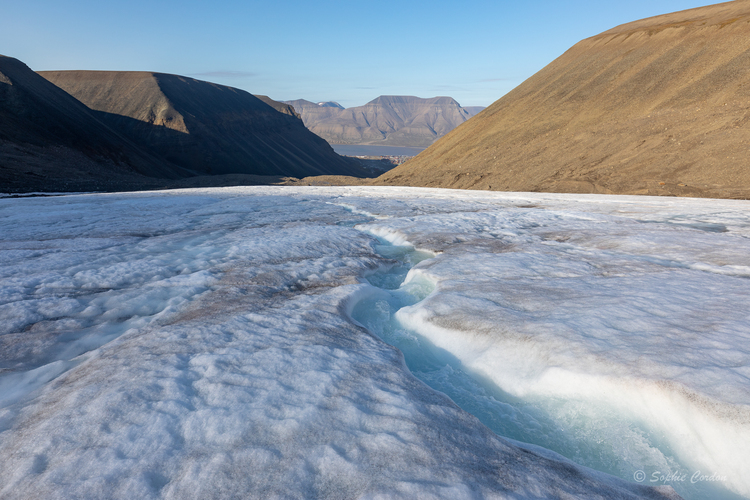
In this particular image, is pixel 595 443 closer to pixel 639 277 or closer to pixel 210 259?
pixel 639 277

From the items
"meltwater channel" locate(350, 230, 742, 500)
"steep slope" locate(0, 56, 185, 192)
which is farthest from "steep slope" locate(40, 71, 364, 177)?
"meltwater channel" locate(350, 230, 742, 500)

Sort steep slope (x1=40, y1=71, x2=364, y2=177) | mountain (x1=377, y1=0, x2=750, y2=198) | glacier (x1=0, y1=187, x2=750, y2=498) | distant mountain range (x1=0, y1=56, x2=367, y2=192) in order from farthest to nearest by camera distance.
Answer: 1. steep slope (x1=40, y1=71, x2=364, y2=177)
2. distant mountain range (x1=0, y1=56, x2=367, y2=192)
3. mountain (x1=377, y1=0, x2=750, y2=198)
4. glacier (x1=0, y1=187, x2=750, y2=498)

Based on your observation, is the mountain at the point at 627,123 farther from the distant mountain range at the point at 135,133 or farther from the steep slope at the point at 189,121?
the steep slope at the point at 189,121

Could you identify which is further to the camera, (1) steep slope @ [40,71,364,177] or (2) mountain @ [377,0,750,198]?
(1) steep slope @ [40,71,364,177]

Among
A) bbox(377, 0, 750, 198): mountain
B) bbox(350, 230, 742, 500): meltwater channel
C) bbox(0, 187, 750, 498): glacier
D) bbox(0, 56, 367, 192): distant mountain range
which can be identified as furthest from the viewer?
bbox(0, 56, 367, 192): distant mountain range

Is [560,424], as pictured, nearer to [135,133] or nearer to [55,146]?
[55,146]

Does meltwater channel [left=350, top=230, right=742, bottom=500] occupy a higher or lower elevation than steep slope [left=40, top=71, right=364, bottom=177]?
lower

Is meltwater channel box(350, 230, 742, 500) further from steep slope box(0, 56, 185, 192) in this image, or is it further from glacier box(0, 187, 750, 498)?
steep slope box(0, 56, 185, 192)
